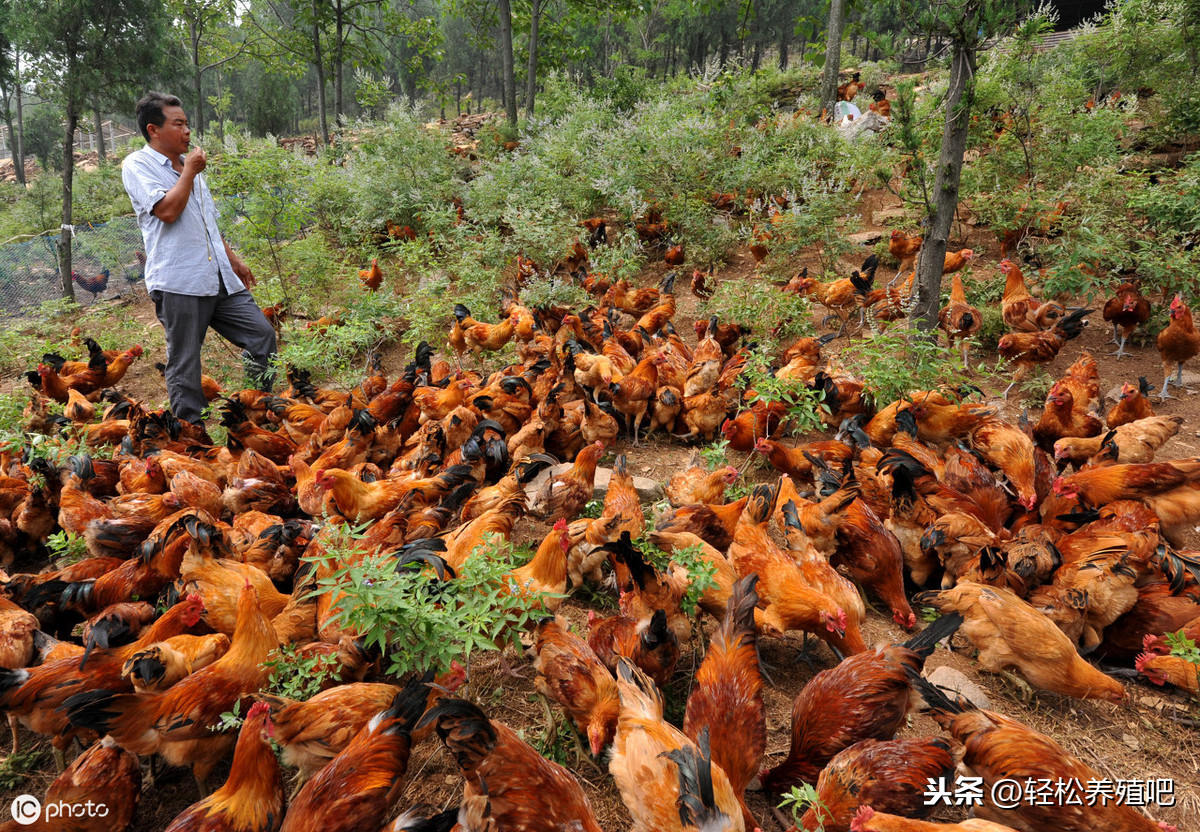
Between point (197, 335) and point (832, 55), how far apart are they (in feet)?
47.8

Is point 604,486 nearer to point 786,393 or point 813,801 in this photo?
point 786,393

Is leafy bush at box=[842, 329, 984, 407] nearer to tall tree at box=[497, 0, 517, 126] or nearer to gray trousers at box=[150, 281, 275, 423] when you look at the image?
gray trousers at box=[150, 281, 275, 423]

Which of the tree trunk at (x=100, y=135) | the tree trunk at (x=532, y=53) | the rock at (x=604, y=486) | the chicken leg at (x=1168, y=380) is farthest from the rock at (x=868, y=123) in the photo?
the tree trunk at (x=100, y=135)

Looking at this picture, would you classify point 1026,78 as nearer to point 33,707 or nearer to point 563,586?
point 563,586

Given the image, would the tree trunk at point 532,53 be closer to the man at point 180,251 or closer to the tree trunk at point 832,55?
the tree trunk at point 832,55

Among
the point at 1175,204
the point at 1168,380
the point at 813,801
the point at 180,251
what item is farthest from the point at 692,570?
the point at 1175,204

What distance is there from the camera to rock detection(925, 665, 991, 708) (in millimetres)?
2939

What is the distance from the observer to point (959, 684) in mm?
2986

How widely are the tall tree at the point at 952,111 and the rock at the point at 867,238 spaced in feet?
14.2

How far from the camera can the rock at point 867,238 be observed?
9797 mm

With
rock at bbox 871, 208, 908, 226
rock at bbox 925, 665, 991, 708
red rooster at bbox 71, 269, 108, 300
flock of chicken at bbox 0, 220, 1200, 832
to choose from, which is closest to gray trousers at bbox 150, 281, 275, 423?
flock of chicken at bbox 0, 220, 1200, 832

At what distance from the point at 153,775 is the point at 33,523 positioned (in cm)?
299

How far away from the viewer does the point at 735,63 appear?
41.6 feet

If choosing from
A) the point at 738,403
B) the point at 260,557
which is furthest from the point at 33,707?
the point at 738,403
